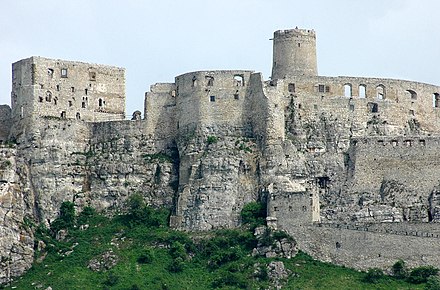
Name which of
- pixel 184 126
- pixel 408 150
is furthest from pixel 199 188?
pixel 408 150

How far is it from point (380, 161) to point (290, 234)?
8.95 metres

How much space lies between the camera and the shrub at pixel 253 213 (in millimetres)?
129125

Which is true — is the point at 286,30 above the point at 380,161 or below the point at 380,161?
above

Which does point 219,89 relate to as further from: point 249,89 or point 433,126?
point 433,126

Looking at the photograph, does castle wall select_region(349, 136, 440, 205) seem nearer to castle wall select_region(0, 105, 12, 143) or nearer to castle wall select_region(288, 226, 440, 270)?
castle wall select_region(288, 226, 440, 270)

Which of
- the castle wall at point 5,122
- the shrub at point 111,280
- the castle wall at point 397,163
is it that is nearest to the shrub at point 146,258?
the shrub at point 111,280

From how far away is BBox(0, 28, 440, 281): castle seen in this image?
129 m

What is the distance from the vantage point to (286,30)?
135750 millimetres

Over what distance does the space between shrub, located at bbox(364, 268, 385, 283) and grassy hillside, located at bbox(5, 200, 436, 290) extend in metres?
0.06

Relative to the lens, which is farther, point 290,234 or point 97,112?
point 97,112

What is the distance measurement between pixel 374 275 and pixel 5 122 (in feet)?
105

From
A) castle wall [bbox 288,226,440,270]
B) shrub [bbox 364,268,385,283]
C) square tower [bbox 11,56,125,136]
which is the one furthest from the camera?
square tower [bbox 11,56,125,136]

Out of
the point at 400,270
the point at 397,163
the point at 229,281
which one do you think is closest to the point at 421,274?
the point at 400,270

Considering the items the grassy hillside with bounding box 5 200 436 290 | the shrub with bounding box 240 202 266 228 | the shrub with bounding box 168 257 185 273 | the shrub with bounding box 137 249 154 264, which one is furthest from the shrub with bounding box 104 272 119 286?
the shrub with bounding box 240 202 266 228
